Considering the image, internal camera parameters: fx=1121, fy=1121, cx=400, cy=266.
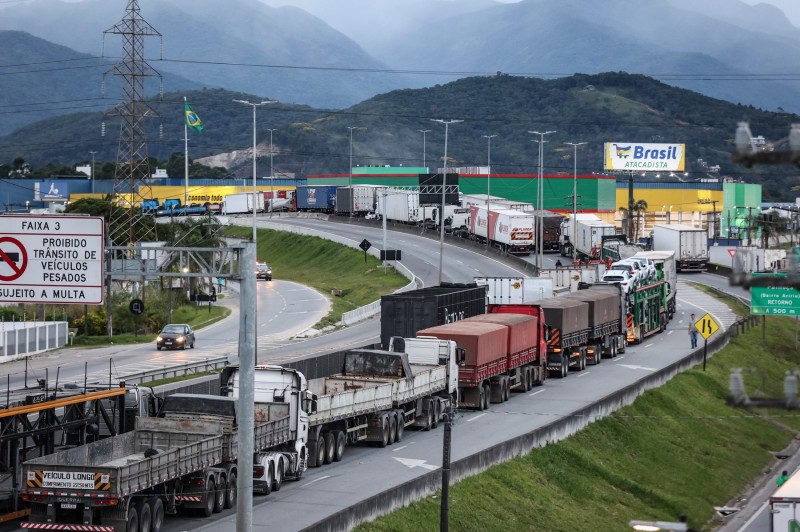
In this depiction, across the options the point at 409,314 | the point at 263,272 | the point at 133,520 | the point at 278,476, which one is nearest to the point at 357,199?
the point at 263,272

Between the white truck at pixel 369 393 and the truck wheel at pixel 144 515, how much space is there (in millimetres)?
4408

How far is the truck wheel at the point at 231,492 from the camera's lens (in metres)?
27.2

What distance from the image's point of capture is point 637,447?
1769 inches

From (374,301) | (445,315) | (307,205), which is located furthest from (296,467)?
(307,205)

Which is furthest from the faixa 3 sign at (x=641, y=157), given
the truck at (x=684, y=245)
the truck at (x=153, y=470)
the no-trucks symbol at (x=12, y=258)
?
the no-trucks symbol at (x=12, y=258)

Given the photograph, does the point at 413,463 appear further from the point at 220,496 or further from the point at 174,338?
the point at 174,338

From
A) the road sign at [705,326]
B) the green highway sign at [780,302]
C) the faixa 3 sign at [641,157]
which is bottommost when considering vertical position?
the road sign at [705,326]

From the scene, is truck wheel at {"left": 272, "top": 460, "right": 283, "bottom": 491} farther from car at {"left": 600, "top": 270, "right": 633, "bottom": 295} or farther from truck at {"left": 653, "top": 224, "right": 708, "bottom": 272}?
truck at {"left": 653, "top": 224, "right": 708, "bottom": 272}

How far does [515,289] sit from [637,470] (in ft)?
61.5

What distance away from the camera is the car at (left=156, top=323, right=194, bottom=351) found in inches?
2357

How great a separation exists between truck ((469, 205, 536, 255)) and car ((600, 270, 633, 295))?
3535cm

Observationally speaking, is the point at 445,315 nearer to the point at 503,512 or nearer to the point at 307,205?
A: the point at 503,512

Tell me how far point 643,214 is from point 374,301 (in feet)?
250

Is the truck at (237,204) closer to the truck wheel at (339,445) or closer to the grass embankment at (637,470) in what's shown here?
the grass embankment at (637,470)
